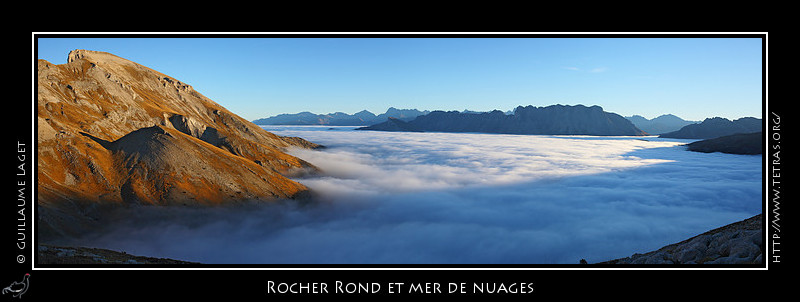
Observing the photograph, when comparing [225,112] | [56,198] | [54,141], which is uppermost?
[225,112]

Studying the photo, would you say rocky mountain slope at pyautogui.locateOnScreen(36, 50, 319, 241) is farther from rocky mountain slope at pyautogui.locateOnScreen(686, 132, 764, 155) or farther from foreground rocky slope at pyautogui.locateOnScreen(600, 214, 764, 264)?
rocky mountain slope at pyautogui.locateOnScreen(686, 132, 764, 155)

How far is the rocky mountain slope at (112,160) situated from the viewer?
95.2 feet

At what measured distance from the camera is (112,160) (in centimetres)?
3641

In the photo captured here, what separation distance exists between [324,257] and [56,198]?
2483cm

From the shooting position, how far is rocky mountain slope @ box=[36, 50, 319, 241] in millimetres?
29031

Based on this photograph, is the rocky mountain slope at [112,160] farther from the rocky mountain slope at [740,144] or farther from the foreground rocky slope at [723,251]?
the rocky mountain slope at [740,144]

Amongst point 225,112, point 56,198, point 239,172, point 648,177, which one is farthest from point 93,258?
point 648,177

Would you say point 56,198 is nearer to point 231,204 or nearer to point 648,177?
point 231,204

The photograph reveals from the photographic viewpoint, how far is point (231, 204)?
40094mm

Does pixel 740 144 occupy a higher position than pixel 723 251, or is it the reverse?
pixel 740 144
